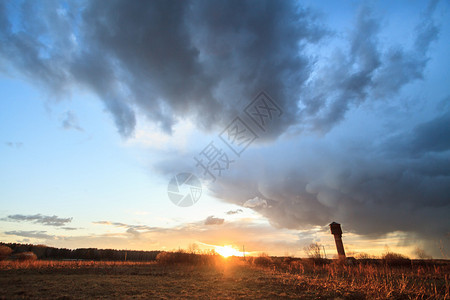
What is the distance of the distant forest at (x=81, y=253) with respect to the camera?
7162cm

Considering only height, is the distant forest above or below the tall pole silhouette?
below

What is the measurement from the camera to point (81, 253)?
3078 inches

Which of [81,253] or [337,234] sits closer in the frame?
[337,234]

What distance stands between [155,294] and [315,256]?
37912 millimetres

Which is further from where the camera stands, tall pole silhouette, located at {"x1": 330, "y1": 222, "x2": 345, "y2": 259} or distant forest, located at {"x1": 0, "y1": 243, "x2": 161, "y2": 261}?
distant forest, located at {"x1": 0, "y1": 243, "x2": 161, "y2": 261}

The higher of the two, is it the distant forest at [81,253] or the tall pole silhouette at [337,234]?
the tall pole silhouette at [337,234]

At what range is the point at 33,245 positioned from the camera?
72.9m

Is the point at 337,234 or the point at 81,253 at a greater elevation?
the point at 337,234

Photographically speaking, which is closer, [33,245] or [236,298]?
[236,298]

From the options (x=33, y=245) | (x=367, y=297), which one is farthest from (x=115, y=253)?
(x=367, y=297)

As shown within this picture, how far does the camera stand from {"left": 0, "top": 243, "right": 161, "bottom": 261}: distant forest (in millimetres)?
71625

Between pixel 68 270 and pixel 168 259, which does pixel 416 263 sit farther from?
pixel 68 270

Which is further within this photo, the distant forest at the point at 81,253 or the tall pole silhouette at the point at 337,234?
the distant forest at the point at 81,253

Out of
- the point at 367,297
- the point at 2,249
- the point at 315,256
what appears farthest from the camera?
the point at 2,249
